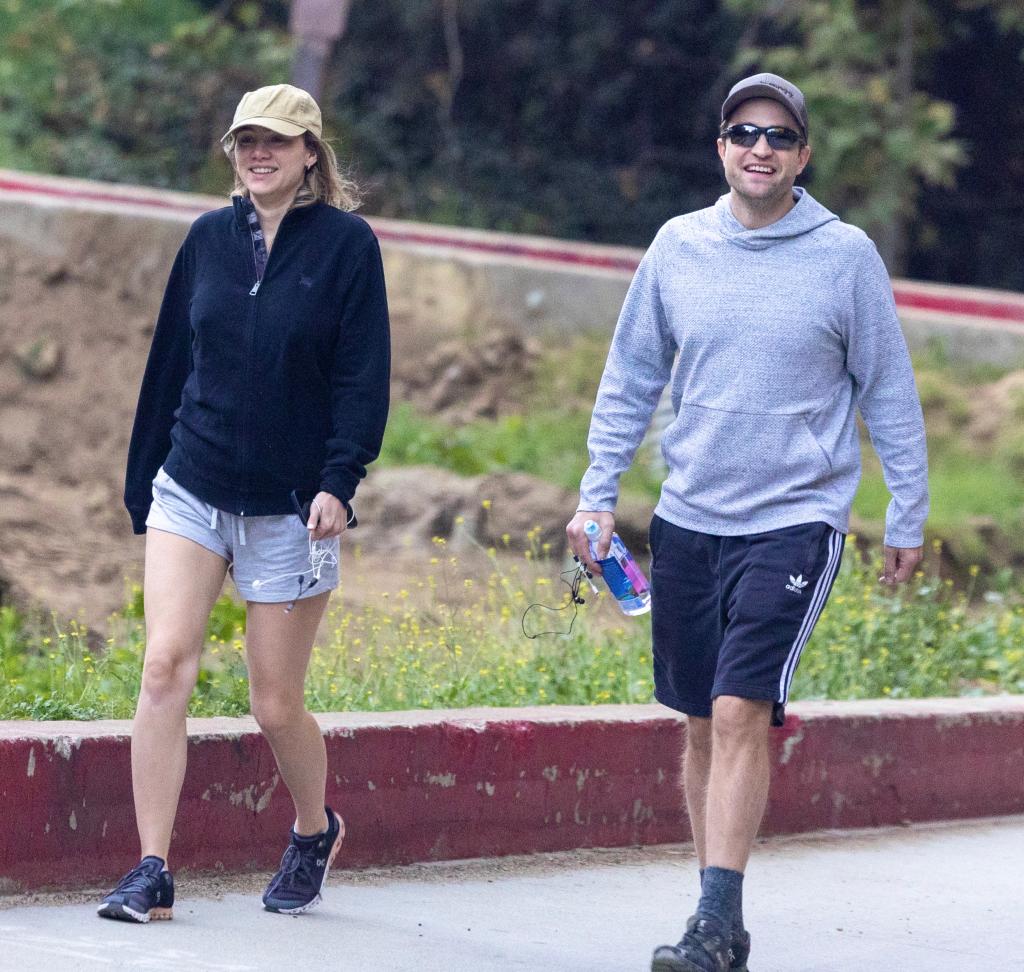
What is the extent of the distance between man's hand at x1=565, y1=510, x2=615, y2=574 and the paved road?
98 cm

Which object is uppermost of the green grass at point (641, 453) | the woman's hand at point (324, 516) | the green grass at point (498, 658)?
the woman's hand at point (324, 516)

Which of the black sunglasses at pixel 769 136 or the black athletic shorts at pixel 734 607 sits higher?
the black sunglasses at pixel 769 136

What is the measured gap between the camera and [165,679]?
464 cm

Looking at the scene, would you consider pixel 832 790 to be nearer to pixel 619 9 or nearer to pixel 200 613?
pixel 200 613

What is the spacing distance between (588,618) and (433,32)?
59.1 ft

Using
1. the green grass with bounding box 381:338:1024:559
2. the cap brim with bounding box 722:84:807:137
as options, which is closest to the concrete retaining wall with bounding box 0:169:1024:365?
the green grass with bounding box 381:338:1024:559

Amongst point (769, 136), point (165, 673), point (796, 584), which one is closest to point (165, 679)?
point (165, 673)

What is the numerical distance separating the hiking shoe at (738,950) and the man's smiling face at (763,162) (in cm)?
168

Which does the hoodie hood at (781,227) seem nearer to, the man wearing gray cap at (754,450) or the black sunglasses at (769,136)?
the man wearing gray cap at (754,450)

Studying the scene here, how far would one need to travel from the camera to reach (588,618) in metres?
8.44

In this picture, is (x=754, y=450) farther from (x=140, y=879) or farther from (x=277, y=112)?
(x=140, y=879)

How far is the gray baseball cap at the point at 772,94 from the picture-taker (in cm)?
468

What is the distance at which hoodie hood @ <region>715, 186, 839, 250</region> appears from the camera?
4668mm

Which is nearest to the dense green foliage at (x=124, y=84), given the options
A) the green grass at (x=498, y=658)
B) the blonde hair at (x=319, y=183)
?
the green grass at (x=498, y=658)
